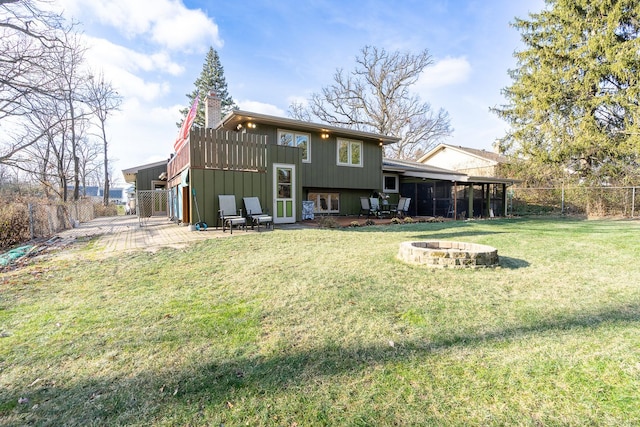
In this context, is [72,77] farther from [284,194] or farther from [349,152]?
[349,152]

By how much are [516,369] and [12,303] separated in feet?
18.1

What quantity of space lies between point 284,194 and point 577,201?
1777 cm

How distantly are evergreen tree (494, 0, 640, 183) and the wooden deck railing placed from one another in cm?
1740

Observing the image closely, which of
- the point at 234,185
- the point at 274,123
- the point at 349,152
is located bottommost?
the point at 234,185

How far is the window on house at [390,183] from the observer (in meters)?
17.1

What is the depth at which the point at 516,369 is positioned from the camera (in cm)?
225

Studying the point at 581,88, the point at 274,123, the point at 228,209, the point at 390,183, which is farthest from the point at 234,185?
the point at 581,88

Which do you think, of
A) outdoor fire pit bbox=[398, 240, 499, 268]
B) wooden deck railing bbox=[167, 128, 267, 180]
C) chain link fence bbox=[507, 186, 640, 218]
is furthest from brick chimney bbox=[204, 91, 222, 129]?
chain link fence bbox=[507, 186, 640, 218]

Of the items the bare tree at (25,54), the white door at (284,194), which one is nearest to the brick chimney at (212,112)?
the white door at (284,194)

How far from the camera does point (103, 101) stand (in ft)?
71.9

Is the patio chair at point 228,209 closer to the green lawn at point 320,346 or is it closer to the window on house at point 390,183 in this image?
the green lawn at point 320,346

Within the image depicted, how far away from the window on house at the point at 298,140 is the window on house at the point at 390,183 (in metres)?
5.51

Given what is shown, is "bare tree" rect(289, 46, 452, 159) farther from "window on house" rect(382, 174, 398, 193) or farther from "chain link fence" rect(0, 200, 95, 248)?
"chain link fence" rect(0, 200, 95, 248)

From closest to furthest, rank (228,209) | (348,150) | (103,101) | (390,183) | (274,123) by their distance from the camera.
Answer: (228,209), (274,123), (348,150), (390,183), (103,101)
